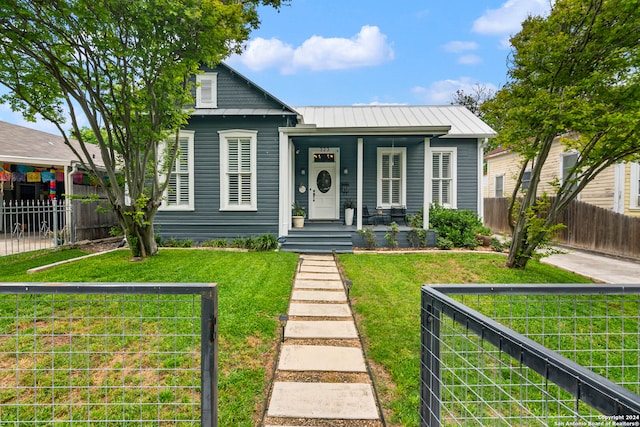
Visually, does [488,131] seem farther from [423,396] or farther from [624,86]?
[423,396]

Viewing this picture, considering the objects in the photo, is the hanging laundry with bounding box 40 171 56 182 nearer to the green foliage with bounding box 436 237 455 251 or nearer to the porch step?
the porch step

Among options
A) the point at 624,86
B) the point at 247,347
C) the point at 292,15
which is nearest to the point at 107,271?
the point at 247,347

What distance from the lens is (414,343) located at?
322cm

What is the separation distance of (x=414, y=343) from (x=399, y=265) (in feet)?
Result: 12.4

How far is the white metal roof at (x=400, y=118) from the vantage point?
1103 cm

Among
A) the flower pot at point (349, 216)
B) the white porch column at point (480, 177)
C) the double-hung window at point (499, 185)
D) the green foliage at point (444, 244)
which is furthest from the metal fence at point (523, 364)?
the double-hung window at point (499, 185)

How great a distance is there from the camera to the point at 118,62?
5.96 m

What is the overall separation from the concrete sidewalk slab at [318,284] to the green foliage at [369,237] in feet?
11.4

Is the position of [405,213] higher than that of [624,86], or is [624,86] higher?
[624,86]

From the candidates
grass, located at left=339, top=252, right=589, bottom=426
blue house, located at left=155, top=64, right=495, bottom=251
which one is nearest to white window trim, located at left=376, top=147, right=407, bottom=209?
blue house, located at left=155, top=64, right=495, bottom=251

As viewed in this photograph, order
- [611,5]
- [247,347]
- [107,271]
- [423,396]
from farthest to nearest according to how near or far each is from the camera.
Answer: [107,271]
[611,5]
[247,347]
[423,396]

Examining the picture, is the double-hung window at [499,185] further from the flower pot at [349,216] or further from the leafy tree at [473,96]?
the leafy tree at [473,96]

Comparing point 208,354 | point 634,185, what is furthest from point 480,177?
point 208,354

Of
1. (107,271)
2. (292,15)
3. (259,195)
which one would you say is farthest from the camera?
(292,15)
